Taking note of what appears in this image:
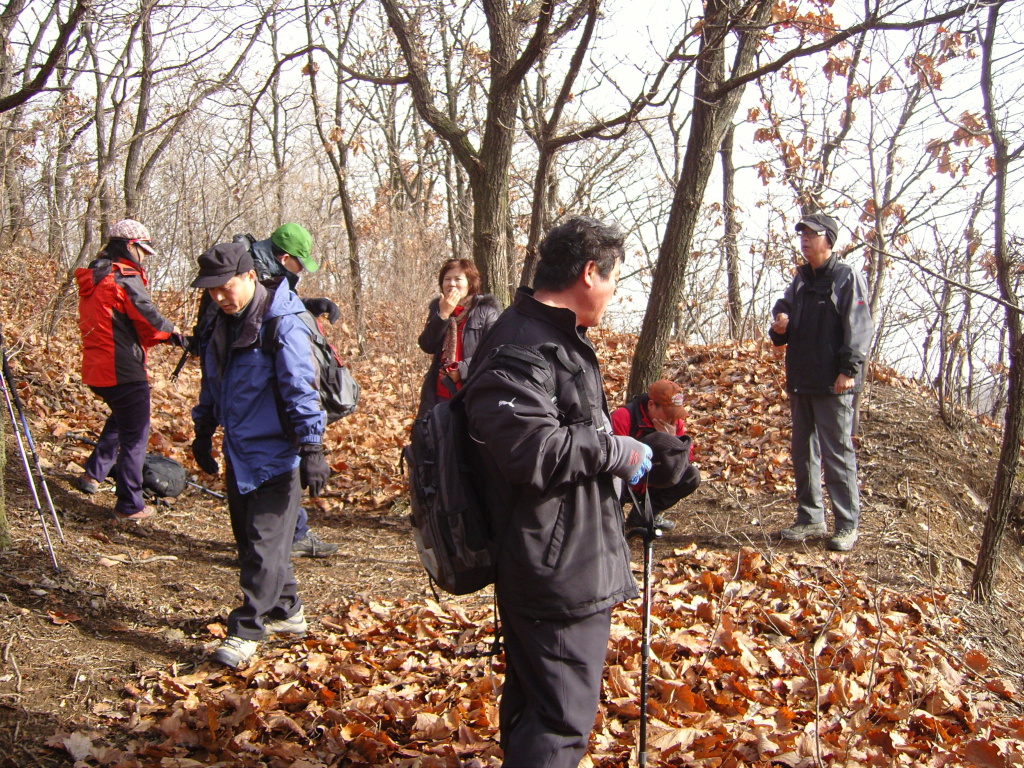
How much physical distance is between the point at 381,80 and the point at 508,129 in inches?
69.9

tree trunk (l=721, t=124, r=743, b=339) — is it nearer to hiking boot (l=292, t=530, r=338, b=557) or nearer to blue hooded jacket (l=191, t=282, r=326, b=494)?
Result: hiking boot (l=292, t=530, r=338, b=557)

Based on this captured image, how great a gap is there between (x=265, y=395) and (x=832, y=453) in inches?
153

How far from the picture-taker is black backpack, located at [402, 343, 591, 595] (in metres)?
2.32

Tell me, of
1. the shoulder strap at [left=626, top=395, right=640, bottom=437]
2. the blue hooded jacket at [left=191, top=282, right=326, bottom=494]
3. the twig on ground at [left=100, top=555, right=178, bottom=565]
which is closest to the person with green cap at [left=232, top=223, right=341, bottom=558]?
the blue hooded jacket at [left=191, top=282, right=326, bottom=494]

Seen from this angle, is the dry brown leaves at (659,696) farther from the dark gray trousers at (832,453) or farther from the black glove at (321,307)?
the black glove at (321,307)

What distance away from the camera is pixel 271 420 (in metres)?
3.91

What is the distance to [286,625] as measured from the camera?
426 cm

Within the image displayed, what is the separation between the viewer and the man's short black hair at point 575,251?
2418 mm

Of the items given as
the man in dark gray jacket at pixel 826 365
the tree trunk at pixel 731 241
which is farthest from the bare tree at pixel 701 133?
the tree trunk at pixel 731 241

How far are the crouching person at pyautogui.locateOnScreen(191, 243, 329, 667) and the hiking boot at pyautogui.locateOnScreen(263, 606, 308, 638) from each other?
0.18 metres

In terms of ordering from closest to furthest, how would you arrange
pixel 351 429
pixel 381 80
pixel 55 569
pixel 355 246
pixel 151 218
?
pixel 55 569 → pixel 381 80 → pixel 351 429 → pixel 151 218 → pixel 355 246

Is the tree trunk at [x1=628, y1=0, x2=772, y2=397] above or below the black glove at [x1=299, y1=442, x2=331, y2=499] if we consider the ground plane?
above

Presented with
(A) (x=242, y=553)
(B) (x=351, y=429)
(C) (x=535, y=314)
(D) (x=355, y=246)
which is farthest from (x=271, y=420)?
(D) (x=355, y=246)

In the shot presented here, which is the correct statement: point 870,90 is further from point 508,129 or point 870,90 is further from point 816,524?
point 816,524
